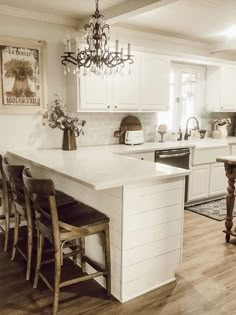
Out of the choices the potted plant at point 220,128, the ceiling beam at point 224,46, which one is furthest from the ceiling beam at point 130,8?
the potted plant at point 220,128

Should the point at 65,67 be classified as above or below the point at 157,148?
above

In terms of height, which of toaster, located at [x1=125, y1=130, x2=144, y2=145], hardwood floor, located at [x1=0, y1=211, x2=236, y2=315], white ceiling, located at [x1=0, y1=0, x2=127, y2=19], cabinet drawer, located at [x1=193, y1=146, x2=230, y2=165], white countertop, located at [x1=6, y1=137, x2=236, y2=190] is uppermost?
white ceiling, located at [x1=0, y1=0, x2=127, y2=19]

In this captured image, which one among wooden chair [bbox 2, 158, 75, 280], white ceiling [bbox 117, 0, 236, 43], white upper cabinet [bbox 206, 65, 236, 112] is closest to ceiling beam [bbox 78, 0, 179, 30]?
white ceiling [bbox 117, 0, 236, 43]

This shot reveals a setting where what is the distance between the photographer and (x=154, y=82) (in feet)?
14.2

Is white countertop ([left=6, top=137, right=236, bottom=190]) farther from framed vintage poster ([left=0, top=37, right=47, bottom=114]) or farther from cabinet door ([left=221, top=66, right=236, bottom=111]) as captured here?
cabinet door ([left=221, top=66, right=236, bottom=111])

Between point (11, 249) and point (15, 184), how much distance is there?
33.1 inches

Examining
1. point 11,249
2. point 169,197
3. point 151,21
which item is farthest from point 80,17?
point 11,249

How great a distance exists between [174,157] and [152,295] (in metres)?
2.23

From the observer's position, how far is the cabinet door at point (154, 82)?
4223mm

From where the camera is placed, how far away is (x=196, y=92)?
5.44 metres

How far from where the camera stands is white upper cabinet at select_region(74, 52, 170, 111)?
12.3 feet

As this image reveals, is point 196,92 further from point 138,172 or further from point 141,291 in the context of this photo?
point 141,291

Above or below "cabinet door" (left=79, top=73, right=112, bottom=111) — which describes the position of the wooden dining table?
below

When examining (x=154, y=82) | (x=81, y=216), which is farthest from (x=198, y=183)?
(x=81, y=216)
